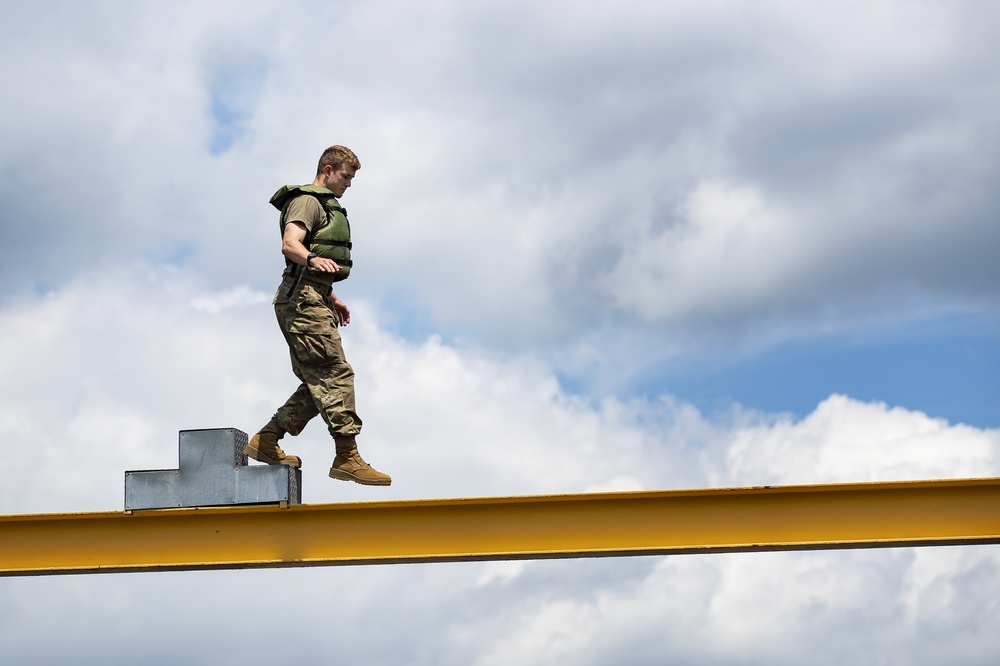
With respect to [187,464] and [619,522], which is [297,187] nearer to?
[187,464]

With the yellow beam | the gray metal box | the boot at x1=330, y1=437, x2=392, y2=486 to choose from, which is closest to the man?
the boot at x1=330, y1=437, x2=392, y2=486

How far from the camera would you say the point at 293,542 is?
633 cm

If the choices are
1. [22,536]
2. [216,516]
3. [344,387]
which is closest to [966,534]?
[344,387]

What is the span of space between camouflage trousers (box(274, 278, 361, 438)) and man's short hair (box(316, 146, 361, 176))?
0.72 m

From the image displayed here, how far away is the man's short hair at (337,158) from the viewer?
6730 millimetres

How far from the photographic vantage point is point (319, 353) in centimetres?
649

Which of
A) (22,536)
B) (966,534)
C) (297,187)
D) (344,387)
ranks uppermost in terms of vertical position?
(297,187)

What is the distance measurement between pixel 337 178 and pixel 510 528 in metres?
2.24

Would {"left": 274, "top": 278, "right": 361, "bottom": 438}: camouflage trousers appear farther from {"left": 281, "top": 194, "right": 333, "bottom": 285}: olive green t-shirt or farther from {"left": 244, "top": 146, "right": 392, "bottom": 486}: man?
{"left": 281, "top": 194, "right": 333, "bottom": 285}: olive green t-shirt

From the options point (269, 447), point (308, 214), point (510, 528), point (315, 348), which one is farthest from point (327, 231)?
point (510, 528)

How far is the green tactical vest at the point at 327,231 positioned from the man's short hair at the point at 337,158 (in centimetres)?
16

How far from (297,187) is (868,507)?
11.7 ft

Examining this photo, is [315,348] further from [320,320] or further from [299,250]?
[299,250]

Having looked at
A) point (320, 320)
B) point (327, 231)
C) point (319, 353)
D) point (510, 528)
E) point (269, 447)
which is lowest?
point (510, 528)
